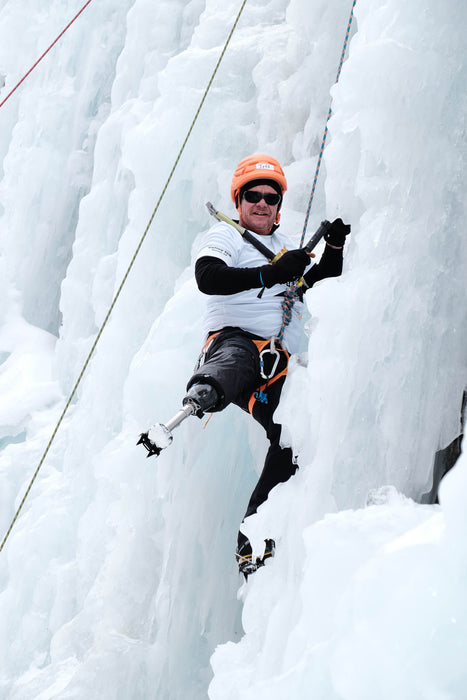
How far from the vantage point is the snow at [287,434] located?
1.22 m

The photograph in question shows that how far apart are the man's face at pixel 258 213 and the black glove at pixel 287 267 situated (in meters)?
0.39

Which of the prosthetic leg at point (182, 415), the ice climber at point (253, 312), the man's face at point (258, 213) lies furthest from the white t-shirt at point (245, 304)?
the prosthetic leg at point (182, 415)

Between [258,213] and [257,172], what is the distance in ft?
0.46

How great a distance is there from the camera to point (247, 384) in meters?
2.33

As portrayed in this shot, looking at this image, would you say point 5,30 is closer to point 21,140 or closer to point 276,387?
point 21,140

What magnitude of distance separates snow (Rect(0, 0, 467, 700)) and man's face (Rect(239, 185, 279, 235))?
291 millimetres

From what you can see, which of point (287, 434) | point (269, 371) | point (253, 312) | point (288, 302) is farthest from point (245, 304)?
point (287, 434)

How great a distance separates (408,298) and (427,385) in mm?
245

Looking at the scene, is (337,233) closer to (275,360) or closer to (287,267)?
(287,267)

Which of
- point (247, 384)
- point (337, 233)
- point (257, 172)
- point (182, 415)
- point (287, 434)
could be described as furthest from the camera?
point (257, 172)

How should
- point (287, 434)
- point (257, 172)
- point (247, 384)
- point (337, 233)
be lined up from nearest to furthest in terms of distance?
point (287, 434)
point (247, 384)
point (337, 233)
point (257, 172)

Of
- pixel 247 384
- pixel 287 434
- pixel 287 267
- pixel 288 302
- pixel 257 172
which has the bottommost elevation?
pixel 287 434

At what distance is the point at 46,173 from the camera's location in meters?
8.52

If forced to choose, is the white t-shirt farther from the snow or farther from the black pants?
the snow
